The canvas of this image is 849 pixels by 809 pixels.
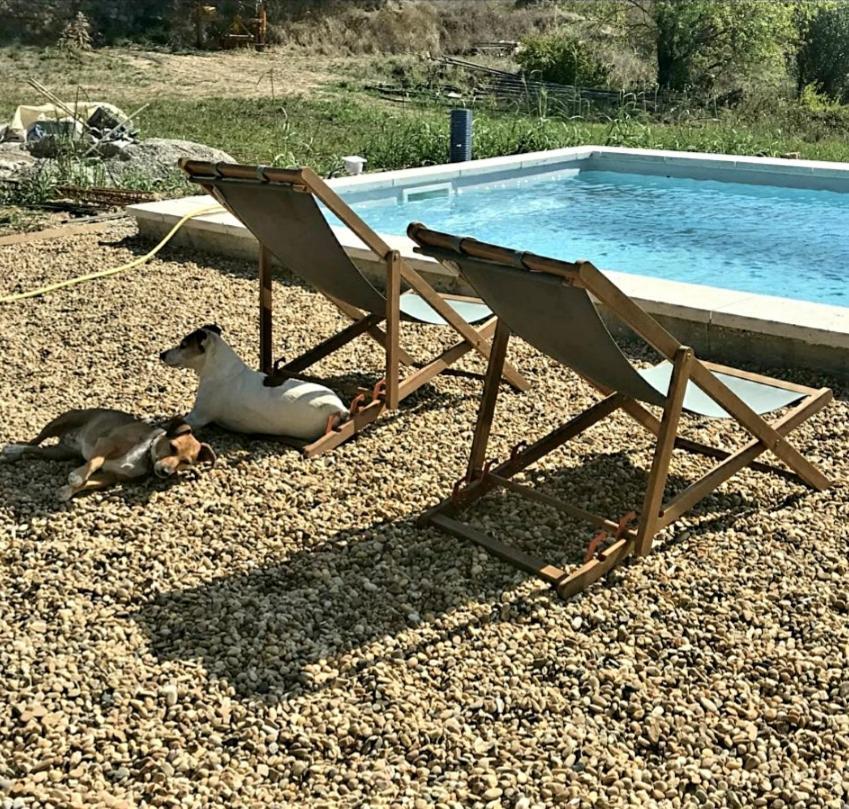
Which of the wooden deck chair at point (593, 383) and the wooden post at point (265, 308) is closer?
the wooden deck chair at point (593, 383)

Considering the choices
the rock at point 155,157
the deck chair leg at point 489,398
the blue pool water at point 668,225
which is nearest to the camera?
the deck chair leg at point 489,398

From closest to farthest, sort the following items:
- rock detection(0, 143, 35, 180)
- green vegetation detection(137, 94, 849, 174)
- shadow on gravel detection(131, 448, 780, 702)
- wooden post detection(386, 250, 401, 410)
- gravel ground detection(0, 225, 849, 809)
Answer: gravel ground detection(0, 225, 849, 809) < shadow on gravel detection(131, 448, 780, 702) < wooden post detection(386, 250, 401, 410) < rock detection(0, 143, 35, 180) < green vegetation detection(137, 94, 849, 174)

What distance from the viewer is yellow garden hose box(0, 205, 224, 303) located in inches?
229

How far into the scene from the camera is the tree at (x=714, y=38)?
20766mm

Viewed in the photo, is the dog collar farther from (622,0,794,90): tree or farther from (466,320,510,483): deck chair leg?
(622,0,794,90): tree

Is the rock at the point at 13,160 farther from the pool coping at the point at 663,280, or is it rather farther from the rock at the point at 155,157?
the pool coping at the point at 663,280

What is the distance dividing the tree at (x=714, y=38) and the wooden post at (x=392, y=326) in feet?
60.9

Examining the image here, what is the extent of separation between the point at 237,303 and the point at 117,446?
2454mm

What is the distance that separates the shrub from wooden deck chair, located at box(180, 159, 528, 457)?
59.5 ft

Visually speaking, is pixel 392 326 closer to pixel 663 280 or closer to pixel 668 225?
pixel 663 280

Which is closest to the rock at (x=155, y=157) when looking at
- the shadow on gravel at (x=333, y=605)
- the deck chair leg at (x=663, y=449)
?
the shadow on gravel at (x=333, y=605)

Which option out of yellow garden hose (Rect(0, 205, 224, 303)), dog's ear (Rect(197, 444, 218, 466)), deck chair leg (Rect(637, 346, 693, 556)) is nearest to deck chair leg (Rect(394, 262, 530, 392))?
dog's ear (Rect(197, 444, 218, 466))

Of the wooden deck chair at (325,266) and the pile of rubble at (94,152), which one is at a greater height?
the wooden deck chair at (325,266)

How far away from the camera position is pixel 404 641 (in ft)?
8.59
